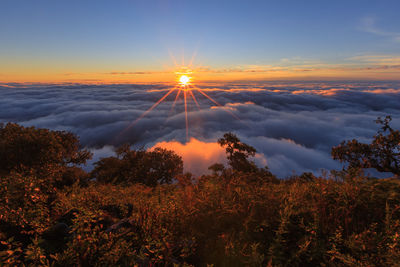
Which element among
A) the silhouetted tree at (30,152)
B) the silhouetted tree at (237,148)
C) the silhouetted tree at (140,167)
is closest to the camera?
the silhouetted tree at (30,152)

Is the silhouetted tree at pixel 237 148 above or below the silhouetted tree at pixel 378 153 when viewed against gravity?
below

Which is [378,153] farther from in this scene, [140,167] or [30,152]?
[140,167]

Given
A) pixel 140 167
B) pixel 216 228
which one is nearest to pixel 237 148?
pixel 140 167

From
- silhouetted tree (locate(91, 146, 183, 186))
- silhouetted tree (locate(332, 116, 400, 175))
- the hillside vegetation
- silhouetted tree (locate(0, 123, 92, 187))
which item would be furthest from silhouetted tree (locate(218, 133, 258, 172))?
the hillside vegetation

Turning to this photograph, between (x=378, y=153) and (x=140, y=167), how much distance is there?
880 inches

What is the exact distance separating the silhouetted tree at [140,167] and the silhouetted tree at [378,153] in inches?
643

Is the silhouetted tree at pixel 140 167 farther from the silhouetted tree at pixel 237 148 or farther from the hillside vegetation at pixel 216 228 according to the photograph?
the hillside vegetation at pixel 216 228

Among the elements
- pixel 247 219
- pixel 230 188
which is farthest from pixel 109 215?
pixel 247 219

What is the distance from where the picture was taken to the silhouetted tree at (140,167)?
77.8 ft

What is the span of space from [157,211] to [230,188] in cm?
163

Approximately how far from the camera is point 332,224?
11.3ft

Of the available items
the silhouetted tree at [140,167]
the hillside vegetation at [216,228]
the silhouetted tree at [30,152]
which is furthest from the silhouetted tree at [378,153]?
the silhouetted tree at [30,152]

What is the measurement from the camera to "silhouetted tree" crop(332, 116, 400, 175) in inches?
504

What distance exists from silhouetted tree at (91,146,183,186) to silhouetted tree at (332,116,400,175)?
16322 mm
